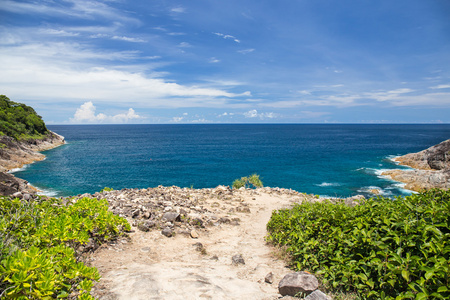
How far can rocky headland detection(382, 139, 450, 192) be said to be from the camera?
1471 inches

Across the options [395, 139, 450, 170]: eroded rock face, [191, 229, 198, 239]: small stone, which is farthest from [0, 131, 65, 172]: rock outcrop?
[395, 139, 450, 170]: eroded rock face

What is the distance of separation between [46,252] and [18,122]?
88.6 m

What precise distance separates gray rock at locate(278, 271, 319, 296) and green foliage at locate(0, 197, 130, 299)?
4599 millimetres

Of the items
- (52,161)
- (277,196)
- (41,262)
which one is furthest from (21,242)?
(52,161)

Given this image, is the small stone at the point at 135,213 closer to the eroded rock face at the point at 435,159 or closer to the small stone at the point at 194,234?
the small stone at the point at 194,234

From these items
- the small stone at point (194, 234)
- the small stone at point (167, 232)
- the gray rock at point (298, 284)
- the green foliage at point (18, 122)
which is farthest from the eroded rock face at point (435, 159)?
the green foliage at point (18, 122)

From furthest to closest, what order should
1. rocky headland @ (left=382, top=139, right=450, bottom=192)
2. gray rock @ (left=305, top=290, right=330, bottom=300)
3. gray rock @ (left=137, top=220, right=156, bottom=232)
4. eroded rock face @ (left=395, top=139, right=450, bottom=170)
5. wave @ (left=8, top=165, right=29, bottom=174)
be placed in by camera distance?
wave @ (left=8, top=165, right=29, bottom=174), eroded rock face @ (left=395, top=139, right=450, bottom=170), rocky headland @ (left=382, top=139, right=450, bottom=192), gray rock @ (left=137, top=220, right=156, bottom=232), gray rock @ (left=305, top=290, right=330, bottom=300)

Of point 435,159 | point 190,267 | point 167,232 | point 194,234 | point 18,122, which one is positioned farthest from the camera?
point 18,122

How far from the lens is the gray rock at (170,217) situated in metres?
13.0

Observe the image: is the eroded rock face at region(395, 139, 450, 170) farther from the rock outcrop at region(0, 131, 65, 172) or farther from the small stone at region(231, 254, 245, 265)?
the rock outcrop at region(0, 131, 65, 172)

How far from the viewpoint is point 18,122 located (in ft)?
240

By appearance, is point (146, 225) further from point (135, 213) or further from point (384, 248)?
point (384, 248)

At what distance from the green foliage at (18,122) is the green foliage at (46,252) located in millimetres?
66447

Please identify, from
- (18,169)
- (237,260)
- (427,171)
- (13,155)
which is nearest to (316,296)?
(237,260)
